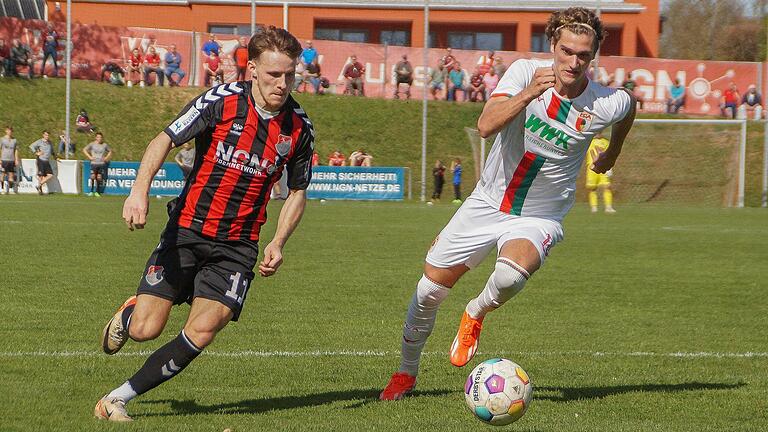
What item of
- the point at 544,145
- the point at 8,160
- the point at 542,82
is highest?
the point at 542,82

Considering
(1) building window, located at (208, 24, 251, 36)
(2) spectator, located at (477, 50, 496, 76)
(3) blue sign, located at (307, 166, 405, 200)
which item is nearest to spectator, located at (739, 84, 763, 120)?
(2) spectator, located at (477, 50, 496, 76)

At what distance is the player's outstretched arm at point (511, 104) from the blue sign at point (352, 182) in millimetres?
25514

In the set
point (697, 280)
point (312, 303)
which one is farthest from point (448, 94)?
point (312, 303)

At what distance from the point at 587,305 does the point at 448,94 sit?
1144 inches

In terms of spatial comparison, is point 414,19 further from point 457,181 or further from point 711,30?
point 711,30

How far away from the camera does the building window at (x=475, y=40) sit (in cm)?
4794

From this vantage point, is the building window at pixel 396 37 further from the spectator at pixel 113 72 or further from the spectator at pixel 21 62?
the spectator at pixel 21 62

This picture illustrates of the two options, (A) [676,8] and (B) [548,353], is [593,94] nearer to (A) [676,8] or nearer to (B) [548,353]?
(B) [548,353]

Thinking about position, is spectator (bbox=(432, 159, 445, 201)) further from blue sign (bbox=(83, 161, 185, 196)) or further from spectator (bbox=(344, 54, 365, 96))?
blue sign (bbox=(83, 161, 185, 196))

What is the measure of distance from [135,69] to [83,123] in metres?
4.08

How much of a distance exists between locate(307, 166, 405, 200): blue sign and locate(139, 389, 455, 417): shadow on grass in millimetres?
25089

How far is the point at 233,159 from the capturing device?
5809 mm

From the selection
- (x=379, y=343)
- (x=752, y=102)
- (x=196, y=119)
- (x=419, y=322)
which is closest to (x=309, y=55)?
(x=752, y=102)

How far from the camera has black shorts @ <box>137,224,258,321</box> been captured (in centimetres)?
574
